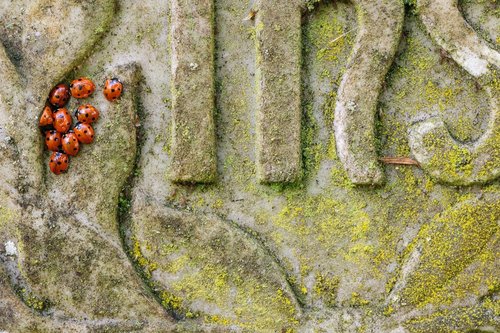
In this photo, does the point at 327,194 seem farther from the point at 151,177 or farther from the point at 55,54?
the point at 55,54

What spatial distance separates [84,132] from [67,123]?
110 mm

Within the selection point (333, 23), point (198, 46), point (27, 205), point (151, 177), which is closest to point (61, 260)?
point (27, 205)

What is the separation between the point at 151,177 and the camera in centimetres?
370

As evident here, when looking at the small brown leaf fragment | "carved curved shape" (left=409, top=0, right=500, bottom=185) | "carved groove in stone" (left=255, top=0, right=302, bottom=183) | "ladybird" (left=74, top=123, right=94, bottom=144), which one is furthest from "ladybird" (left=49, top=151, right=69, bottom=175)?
"carved curved shape" (left=409, top=0, right=500, bottom=185)

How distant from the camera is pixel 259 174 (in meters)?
Answer: 3.64

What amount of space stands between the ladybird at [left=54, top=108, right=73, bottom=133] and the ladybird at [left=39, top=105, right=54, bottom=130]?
0.03 metres

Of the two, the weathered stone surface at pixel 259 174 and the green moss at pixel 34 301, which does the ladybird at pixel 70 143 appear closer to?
the weathered stone surface at pixel 259 174

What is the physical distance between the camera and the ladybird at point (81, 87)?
3604mm

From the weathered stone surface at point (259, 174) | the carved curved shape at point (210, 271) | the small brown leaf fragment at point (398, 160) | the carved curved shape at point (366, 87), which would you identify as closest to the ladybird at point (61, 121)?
the weathered stone surface at point (259, 174)

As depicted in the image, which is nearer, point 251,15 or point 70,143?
point 70,143

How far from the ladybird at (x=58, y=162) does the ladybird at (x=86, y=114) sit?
22 centimetres

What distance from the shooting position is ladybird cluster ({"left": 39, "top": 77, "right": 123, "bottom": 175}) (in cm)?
358

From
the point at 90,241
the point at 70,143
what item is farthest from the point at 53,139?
the point at 90,241

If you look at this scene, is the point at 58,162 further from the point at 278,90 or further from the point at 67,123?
the point at 278,90
